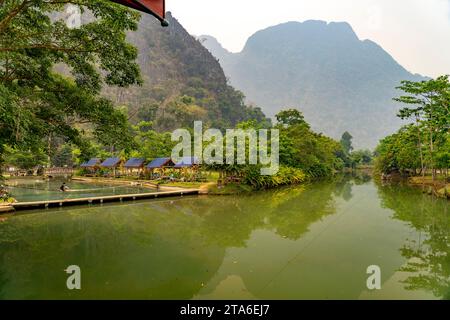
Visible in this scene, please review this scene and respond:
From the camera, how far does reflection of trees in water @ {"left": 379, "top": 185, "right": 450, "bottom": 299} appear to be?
614 centimetres

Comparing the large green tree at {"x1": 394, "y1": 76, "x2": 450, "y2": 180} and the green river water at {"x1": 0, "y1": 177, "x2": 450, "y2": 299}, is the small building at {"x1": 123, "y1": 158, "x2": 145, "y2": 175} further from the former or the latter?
the large green tree at {"x1": 394, "y1": 76, "x2": 450, "y2": 180}

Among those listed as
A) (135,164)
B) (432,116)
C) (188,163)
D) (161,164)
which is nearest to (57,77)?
(188,163)

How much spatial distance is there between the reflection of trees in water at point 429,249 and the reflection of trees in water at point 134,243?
3214 mm

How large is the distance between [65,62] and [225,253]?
20.1 ft

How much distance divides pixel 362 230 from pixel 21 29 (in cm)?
1141

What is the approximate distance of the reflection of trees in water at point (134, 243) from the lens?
5995 mm

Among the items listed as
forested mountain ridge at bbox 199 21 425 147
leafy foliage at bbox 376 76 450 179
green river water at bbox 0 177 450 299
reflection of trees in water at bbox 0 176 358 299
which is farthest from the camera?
forested mountain ridge at bbox 199 21 425 147

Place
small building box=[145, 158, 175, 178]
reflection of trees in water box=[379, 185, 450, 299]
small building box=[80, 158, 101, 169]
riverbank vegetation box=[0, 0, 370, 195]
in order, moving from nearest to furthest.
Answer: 1. reflection of trees in water box=[379, 185, 450, 299]
2. riverbank vegetation box=[0, 0, 370, 195]
3. small building box=[145, 158, 175, 178]
4. small building box=[80, 158, 101, 169]

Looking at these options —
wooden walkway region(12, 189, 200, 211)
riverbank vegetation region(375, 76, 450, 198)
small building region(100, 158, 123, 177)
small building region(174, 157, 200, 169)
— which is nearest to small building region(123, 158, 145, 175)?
small building region(100, 158, 123, 177)

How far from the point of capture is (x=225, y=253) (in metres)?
8.16

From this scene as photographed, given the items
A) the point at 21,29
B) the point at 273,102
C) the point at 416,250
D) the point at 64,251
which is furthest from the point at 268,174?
the point at 273,102

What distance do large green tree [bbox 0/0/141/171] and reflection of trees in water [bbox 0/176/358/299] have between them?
2.82 meters

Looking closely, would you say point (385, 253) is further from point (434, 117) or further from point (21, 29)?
point (434, 117)

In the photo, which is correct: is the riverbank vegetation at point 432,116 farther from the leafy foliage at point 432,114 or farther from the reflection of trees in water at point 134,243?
the reflection of trees in water at point 134,243
